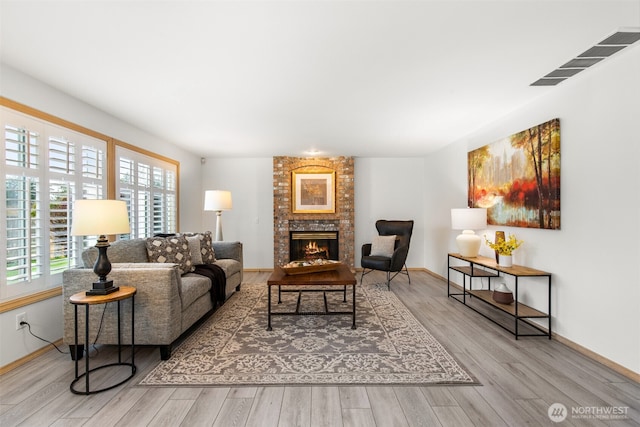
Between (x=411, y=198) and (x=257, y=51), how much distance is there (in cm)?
463

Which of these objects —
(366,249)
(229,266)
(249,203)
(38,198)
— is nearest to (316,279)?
(229,266)

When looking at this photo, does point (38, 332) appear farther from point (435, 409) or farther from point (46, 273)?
point (435, 409)

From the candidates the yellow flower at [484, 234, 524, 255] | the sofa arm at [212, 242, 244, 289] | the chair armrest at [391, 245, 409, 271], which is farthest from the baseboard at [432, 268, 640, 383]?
the sofa arm at [212, 242, 244, 289]

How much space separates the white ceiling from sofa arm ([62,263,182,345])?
1.67 meters

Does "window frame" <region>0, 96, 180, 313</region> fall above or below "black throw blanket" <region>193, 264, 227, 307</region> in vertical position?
above

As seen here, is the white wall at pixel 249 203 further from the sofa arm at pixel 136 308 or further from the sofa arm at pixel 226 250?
the sofa arm at pixel 136 308

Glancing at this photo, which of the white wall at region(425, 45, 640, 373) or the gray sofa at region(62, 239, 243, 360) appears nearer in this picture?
the white wall at region(425, 45, 640, 373)

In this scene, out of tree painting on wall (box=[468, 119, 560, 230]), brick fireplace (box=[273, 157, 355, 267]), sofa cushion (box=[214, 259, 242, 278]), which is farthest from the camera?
brick fireplace (box=[273, 157, 355, 267])

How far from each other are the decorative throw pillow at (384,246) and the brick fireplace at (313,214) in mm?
687

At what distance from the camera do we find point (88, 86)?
2605 mm

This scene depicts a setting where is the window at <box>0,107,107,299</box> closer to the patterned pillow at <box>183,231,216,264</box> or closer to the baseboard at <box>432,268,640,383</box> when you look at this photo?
the patterned pillow at <box>183,231,216,264</box>

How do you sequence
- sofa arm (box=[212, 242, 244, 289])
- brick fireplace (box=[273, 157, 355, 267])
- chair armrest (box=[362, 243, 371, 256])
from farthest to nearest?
brick fireplace (box=[273, 157, 355, 267])
chair armrest (box=[362, 243, 371, 256])
sofa arm (box=[212, 242, 244, 289])

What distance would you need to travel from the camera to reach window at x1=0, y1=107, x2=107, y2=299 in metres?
2.26

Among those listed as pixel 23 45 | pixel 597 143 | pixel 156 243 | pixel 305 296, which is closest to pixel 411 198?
pixel 305 296
